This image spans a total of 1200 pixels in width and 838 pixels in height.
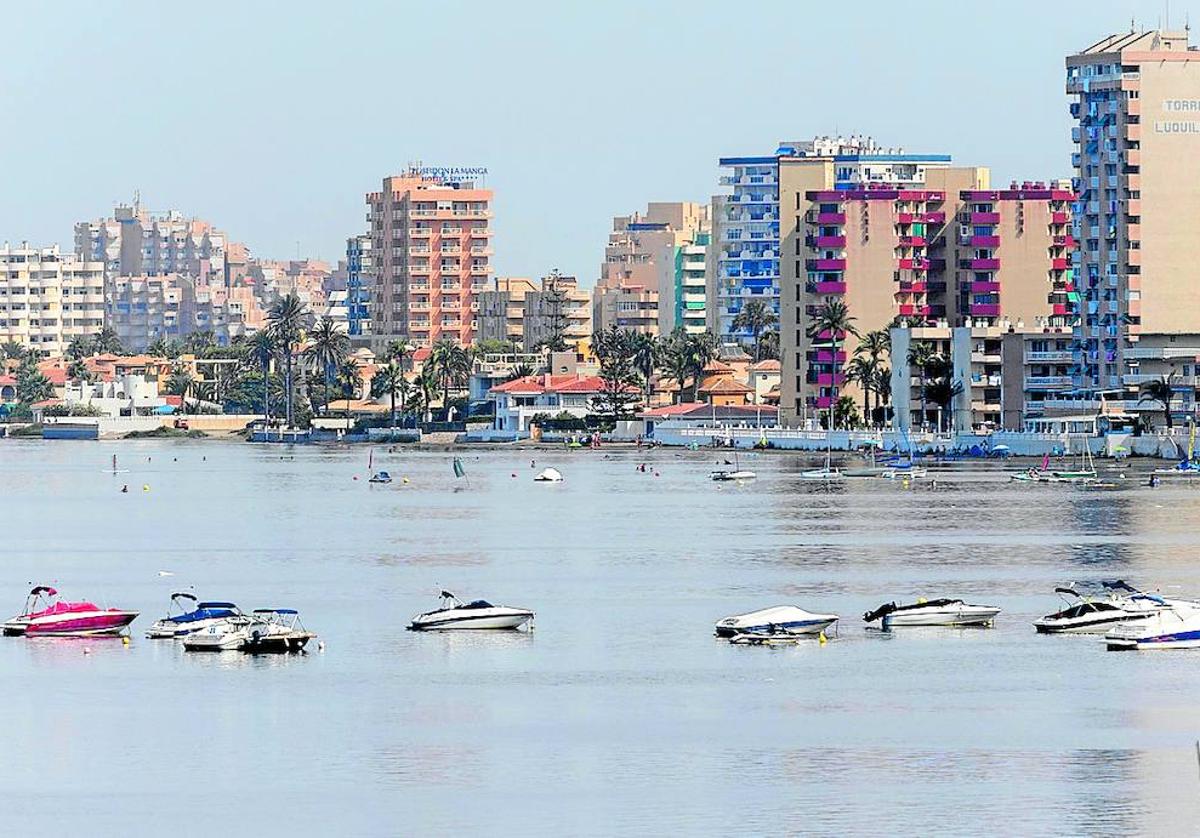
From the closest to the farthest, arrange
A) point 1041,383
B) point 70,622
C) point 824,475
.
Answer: point 70,622
point 824,475
point 1041,383

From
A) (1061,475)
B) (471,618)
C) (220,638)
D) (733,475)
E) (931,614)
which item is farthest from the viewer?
(733,475)

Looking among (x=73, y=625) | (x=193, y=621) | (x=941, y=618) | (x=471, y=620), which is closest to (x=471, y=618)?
(x=471, y=620)

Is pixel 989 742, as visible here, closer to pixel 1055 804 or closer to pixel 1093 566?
pixel 1055 804

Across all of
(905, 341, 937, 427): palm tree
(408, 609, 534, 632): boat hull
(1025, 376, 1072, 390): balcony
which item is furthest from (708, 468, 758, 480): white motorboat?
(408, 609, 534, 632): boat hull

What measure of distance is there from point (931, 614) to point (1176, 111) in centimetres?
11599

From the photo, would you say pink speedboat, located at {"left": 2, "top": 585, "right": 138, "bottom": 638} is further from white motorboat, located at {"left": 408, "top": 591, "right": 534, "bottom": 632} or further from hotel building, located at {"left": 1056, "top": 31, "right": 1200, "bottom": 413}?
hotel building, located at {"left": 1056, "top": 31, "right": 1200, "bottom": 413}

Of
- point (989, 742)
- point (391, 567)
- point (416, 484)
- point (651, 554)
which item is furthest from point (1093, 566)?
point (416, 484)

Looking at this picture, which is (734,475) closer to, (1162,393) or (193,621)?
(1162,393)

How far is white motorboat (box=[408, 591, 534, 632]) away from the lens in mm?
70188

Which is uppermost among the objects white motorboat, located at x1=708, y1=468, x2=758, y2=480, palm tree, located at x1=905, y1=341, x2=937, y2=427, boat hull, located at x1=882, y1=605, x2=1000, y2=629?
palm tree, located at x1=905, y1=341, x2=937, y2=427

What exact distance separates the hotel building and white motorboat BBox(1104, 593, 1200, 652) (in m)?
117

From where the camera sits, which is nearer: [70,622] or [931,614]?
[70,622]

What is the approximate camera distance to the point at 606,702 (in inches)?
2234

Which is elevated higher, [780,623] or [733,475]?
[733,475]
